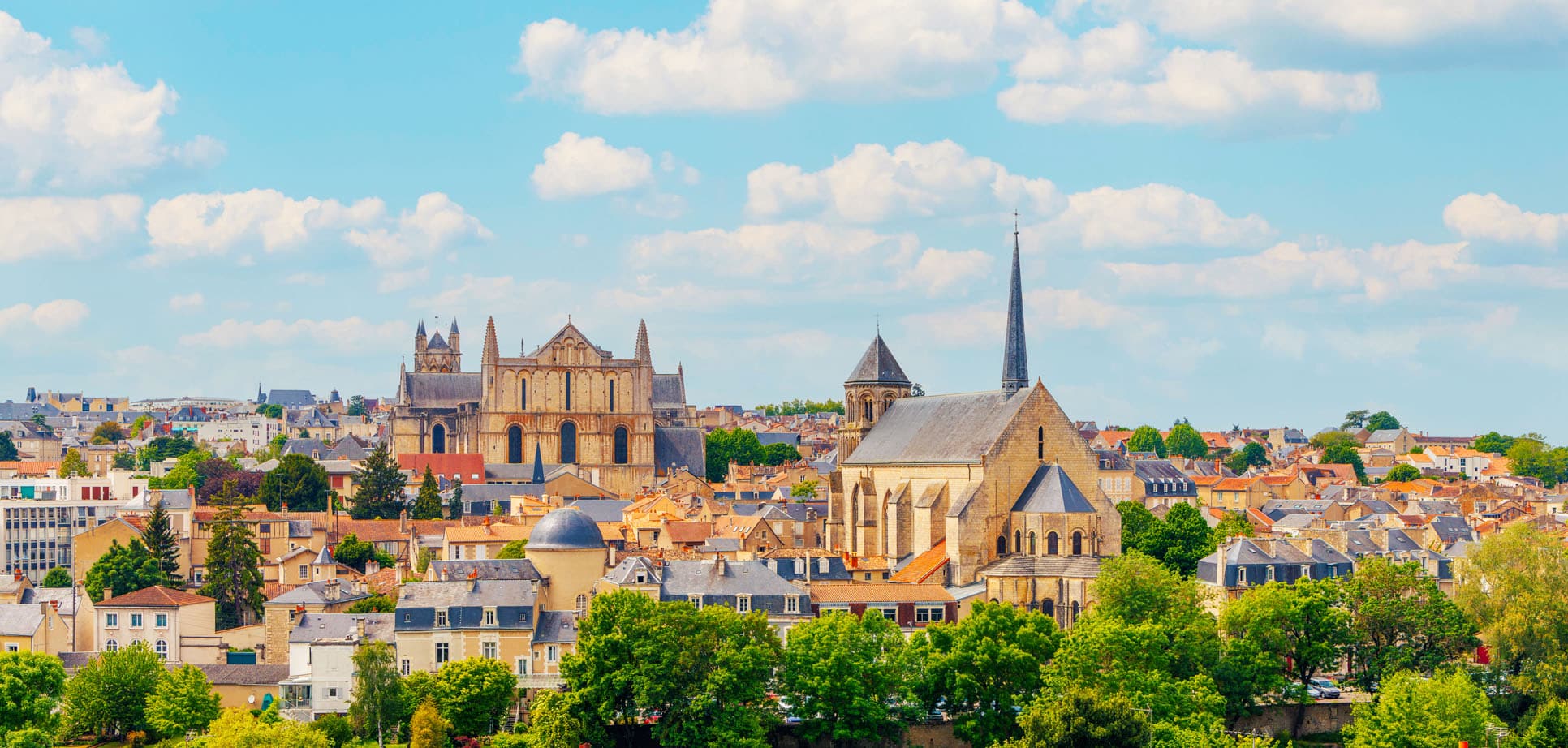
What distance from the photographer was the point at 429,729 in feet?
218

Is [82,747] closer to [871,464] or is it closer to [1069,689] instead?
[1069,689]

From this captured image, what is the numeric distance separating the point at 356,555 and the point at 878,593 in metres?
36.1

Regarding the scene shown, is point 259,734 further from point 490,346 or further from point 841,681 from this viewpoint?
point 490,346

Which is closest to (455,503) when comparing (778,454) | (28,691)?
(778,454)

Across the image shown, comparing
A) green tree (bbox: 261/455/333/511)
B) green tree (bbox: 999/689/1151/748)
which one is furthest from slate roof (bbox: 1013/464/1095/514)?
green tree (bbox: 261/455/333/511)

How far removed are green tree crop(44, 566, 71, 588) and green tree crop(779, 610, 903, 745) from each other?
42.8m

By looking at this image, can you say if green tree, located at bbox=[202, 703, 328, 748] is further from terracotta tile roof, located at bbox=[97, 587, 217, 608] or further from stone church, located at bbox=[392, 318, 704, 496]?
stone church, located at bbox=[392, 318, 704, 496]

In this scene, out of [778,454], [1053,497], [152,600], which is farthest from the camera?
[778,454]

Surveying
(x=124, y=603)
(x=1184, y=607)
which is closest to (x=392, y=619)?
(x=124, y=603)

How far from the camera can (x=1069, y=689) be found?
65.7m

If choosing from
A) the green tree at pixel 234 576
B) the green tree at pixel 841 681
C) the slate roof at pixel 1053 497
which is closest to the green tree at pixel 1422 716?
the green tree at pixel 841 681

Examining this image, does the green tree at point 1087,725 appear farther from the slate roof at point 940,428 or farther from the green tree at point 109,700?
the green tree at point 109,700

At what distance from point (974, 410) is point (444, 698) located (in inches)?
1378

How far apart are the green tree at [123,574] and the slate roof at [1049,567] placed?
38449 millimetres
